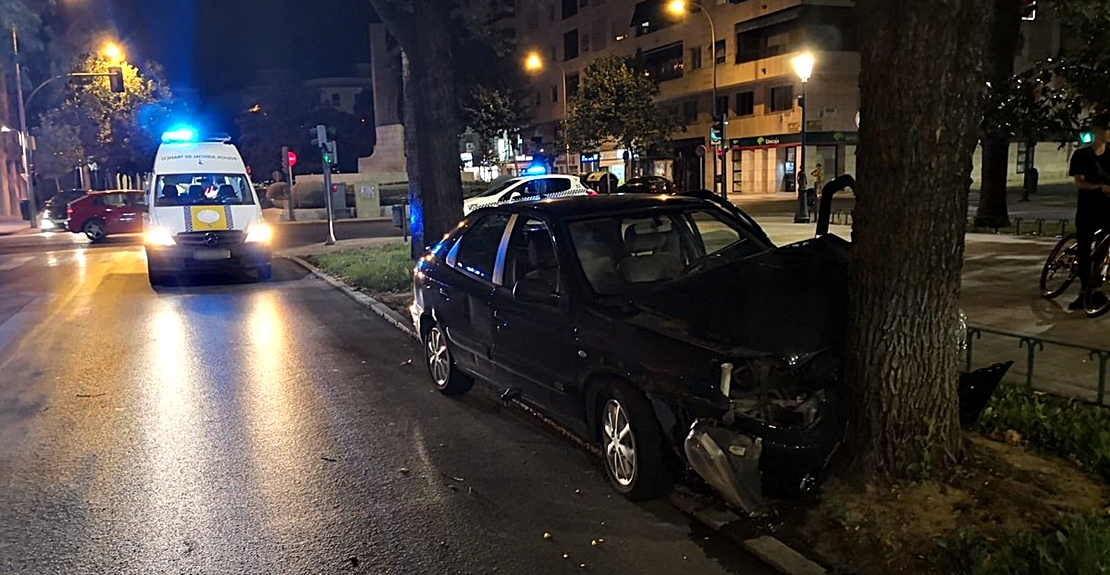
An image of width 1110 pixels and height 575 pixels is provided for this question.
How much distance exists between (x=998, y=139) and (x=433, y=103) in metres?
12.2

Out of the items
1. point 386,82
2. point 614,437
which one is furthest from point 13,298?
point 386,82

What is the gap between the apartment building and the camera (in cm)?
4388

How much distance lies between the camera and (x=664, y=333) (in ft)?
14.7

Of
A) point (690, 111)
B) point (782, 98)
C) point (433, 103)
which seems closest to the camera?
point (433, 103)

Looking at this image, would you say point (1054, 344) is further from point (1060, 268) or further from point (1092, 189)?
point (1060, 268)

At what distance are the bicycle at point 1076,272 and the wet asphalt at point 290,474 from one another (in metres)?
5.68

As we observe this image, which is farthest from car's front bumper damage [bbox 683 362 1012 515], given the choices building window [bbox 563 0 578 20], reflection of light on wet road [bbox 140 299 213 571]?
building window [bbox 563 0 578 20]

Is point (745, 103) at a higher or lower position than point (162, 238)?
higher

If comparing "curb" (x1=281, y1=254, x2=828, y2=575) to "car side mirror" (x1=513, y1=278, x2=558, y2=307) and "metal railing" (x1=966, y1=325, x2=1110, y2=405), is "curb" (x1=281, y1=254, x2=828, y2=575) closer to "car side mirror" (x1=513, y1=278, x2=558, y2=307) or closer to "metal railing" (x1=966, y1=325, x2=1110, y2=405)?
"car side mirror" (x1=513, y1=278, x2=558, y2=307)

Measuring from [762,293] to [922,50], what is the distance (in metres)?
1.52

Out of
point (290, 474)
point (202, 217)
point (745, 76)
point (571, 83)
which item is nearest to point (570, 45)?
point (571, 83)

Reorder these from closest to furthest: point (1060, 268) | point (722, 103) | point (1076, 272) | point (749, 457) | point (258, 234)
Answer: point (749, 457)
point (1076, 272)
point (1060, 268)
point (258, 234)
point (722, 103)

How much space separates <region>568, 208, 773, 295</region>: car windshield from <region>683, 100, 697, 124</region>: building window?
4692 centimetres

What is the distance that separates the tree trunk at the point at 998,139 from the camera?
1720 cm
